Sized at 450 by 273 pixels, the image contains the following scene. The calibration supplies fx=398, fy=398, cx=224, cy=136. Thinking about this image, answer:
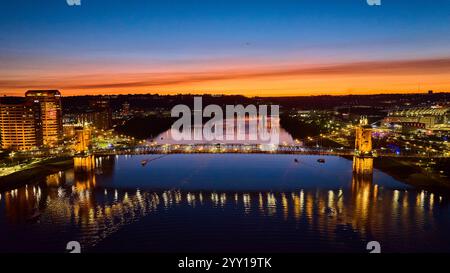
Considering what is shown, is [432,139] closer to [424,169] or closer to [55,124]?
[424,169]

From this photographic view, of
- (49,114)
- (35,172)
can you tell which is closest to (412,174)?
(35,172)

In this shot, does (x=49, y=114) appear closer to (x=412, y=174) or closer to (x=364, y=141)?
(x=364, y=141)

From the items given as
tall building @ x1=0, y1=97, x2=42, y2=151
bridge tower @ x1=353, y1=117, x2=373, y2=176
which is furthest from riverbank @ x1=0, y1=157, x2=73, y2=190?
bridge tower @ x1=353, y1=117, x2=373, y2=176

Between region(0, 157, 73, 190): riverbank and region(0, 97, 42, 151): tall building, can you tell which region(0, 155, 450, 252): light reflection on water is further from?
region(0, 97, 42, 151): tall building
